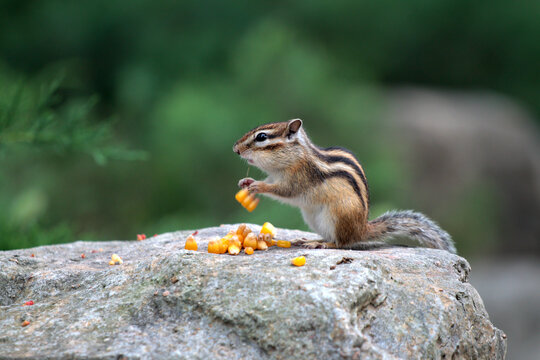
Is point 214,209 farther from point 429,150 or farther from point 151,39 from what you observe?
point 429,150

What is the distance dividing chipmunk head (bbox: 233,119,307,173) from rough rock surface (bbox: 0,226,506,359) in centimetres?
96

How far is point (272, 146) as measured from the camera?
4.18 m

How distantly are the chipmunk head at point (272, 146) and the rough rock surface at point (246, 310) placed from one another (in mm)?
956

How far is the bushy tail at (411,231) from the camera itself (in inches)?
159

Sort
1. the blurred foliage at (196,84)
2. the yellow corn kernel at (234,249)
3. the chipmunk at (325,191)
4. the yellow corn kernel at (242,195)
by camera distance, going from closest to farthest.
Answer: the yellow corn kernel at (234,249), the chipmunk at (325,191), the yellow corn kernel at (242,195), the blurred foliage at (196,84)

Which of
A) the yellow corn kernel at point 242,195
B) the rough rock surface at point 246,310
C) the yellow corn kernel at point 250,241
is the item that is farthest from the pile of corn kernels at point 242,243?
the yellow corn kernel at point 242,195

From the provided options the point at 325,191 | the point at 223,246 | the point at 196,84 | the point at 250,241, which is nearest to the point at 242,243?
the point at 250,241

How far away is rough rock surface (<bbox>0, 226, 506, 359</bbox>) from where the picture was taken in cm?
258

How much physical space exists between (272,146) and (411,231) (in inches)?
38.2

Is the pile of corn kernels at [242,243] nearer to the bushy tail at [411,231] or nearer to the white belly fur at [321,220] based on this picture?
the white belly fur at [321,220]

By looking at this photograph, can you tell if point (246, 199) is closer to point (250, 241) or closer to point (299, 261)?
point (250, 241)

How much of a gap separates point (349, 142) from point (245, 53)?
176 cm

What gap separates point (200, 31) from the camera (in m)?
10.4

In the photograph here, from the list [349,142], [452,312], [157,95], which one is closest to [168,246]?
[452,312]
